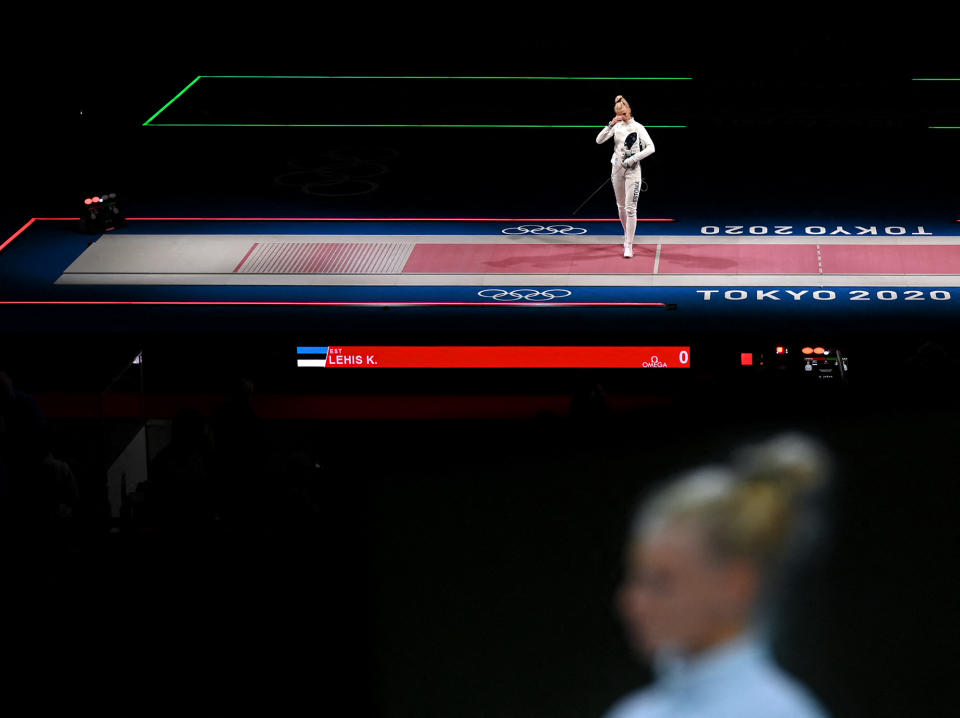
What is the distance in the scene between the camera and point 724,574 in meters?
2.12

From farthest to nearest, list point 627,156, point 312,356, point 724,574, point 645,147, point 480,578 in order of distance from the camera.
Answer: point 627,156, point 645,147, point 312,356, point 480,578, point 724,574

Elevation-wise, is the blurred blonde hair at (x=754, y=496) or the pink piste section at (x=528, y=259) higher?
the blurred blonde hair at (x=754, y=496)

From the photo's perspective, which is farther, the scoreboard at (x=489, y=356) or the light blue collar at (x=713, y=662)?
the scoreboard at (x=489, y=356)

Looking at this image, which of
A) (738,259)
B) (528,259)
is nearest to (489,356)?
(528,259)

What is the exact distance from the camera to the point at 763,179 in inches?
503

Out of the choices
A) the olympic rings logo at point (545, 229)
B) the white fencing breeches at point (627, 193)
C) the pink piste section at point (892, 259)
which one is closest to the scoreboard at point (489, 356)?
the white fencing breeches at point (627, 193)

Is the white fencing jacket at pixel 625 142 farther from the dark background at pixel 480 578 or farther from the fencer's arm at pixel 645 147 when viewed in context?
the dark background at pixel 480 578

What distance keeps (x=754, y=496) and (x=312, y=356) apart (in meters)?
7.07

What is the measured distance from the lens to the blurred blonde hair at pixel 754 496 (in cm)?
211

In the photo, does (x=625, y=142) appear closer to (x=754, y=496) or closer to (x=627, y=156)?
(x=627, y=156)

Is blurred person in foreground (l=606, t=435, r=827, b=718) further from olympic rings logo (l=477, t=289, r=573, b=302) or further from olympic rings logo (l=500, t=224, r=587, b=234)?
olympic rings logo (l=500, t=224, r=587, b=234)

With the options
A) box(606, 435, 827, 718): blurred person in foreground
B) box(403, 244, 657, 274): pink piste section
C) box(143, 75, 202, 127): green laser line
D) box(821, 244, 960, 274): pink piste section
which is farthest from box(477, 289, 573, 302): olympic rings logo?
box(606, 435, 827, 718): blurred person in foreground

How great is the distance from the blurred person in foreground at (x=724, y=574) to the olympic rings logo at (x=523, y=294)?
25.0 feet

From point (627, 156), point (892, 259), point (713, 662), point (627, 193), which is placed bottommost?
point (892, 259)
